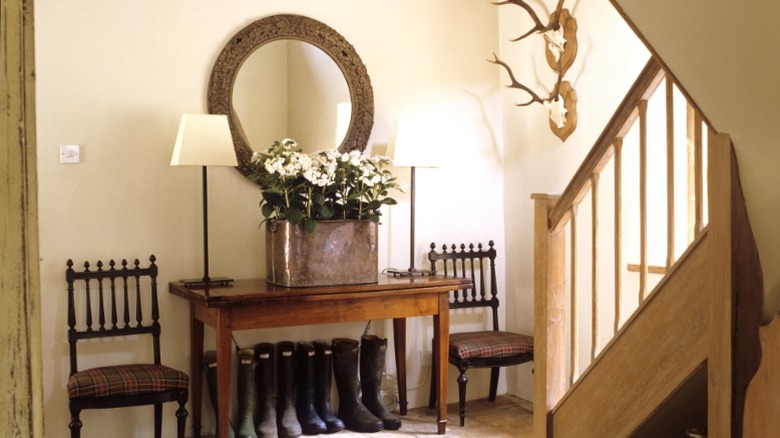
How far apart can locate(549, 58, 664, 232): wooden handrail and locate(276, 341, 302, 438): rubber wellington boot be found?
1.52m

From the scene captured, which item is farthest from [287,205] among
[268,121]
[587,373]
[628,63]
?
[628,63]

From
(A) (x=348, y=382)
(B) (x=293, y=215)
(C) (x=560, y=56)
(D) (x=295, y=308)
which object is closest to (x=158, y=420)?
(D) (x=295, y=308)

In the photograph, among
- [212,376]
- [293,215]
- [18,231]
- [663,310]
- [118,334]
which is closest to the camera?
[18,231]

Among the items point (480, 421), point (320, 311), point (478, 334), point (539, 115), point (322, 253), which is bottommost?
point (480, 421)

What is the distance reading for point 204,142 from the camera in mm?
3461

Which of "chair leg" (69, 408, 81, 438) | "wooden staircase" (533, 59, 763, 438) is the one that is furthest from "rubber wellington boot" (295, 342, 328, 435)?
"wooden staircase" (533, 59, 763, 438)

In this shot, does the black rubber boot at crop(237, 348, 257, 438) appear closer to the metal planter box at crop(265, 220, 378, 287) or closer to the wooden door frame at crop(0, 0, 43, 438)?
the metal planter box at crop(265, 220, 378, 287)

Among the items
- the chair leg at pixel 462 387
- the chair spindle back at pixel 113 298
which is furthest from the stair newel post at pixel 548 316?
the chair spindle back at pixel 113 298

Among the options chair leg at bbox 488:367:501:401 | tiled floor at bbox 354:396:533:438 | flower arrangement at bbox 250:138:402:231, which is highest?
flower arrangement at bbox 250:138:402:231

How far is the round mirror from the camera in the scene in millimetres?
3797

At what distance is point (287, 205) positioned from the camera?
3473 mm

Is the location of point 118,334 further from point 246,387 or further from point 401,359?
point 401,359

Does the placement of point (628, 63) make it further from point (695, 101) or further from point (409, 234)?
point (695, 101)

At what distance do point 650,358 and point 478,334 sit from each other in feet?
5.89
